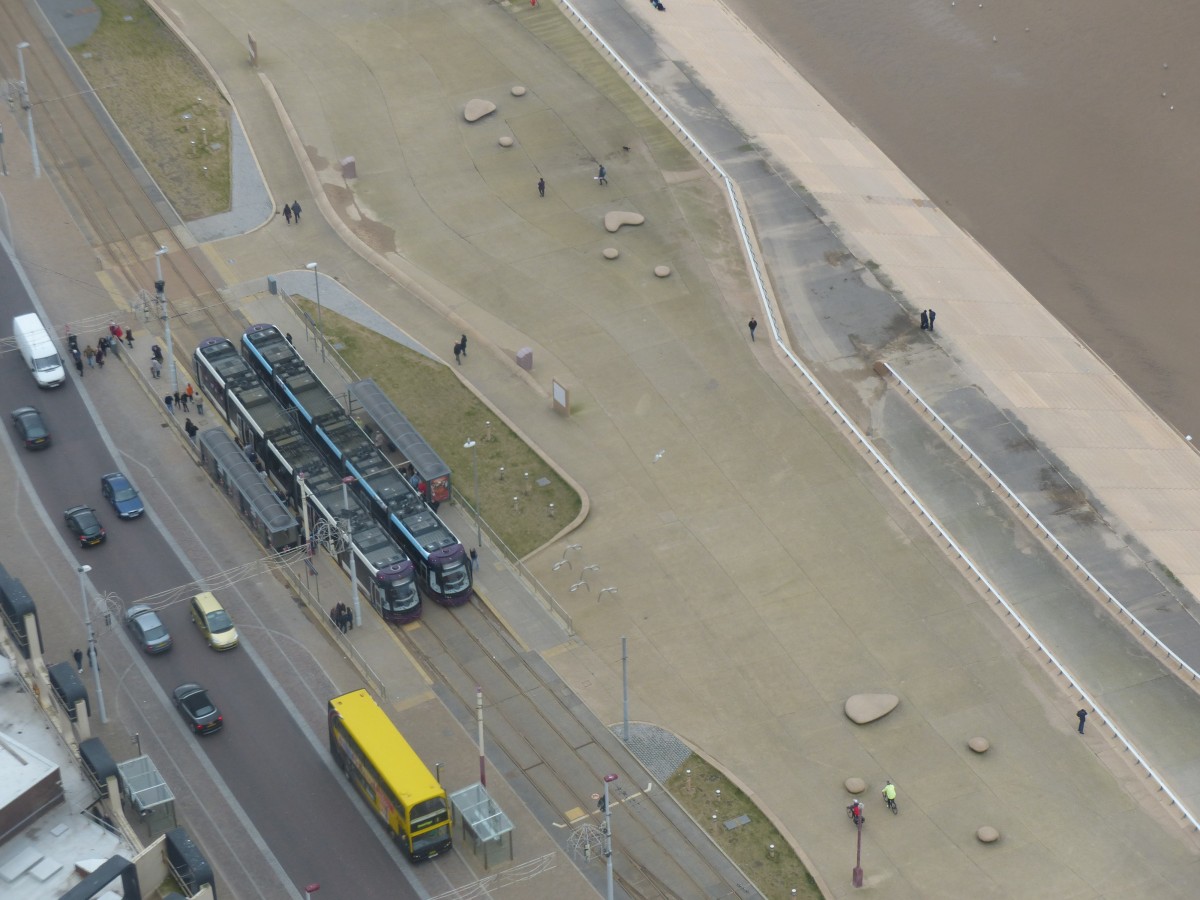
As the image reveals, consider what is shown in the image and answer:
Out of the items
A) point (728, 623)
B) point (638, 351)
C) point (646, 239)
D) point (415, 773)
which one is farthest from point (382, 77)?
point (415, 773)

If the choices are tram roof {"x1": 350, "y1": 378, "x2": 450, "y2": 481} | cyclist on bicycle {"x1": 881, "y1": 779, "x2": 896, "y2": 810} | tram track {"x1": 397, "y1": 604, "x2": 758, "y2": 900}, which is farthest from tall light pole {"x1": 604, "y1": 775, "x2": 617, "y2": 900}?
tram roof {"x1": 350, "y1": 378, "x2": 450, "y2": 481}

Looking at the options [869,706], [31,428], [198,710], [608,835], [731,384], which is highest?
[31,428]

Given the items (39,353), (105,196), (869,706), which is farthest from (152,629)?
(105,196)

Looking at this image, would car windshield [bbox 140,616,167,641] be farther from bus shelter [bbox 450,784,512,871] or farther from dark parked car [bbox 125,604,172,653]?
bus shelter [bbox 450,784,512,871]

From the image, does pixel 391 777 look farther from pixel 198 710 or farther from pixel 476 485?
pixel 476 485

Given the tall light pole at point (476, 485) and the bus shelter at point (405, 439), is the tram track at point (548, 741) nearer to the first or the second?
the tall light pole at point (476, 485)
